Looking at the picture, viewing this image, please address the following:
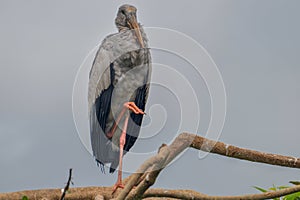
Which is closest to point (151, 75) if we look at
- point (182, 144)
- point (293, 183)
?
point (293, 183)

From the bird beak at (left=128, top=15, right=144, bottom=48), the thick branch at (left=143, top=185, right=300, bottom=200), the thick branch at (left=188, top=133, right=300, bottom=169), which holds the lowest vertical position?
the thick branch at (left=143, top=185, right=300, bottom=200)

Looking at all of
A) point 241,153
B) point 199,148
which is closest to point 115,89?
point 241,153

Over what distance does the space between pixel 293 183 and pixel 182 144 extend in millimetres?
918

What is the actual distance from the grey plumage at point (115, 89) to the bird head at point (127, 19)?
132 millimetres

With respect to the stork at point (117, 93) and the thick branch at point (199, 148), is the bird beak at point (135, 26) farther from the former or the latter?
the thick branch at point (199, 148)

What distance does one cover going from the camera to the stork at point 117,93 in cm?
449

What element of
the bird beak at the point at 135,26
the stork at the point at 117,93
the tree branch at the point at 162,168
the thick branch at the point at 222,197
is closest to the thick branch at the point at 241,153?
the tree branch at the point at 162,168

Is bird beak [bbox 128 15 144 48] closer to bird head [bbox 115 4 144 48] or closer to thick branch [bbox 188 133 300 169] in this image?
bird head [bbox 115 4 144 48]

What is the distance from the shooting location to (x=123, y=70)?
4527 mm

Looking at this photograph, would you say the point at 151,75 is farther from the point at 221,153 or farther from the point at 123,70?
the point at 221,153

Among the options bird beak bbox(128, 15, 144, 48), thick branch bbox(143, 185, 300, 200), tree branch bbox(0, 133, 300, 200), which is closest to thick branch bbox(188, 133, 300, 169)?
tree branch bbox(0, 133, 300, 200)

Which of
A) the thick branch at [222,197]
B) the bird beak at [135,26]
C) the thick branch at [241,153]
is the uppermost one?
the bird beak at [135,26]

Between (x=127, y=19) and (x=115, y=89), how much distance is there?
0.61 metres

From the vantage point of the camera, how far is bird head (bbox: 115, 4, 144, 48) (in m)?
4.71
